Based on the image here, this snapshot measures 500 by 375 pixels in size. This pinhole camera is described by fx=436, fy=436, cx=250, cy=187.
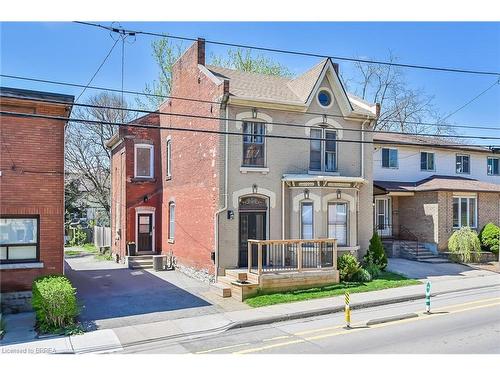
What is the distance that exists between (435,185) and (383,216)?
3378 mm

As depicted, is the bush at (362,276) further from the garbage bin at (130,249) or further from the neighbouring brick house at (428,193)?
the garbage bin at (130,249)

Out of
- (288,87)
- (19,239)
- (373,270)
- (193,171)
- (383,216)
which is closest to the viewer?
(19,239)

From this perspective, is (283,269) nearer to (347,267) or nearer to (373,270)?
(347,267)

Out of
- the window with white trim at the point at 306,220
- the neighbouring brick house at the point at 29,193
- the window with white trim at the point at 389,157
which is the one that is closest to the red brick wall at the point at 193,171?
the window with white trim at the point at 306,220

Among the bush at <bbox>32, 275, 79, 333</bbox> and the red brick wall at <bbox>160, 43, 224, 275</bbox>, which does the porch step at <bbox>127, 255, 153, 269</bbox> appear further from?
the bush at <bbox>32, 275, 79, 333</bbox>

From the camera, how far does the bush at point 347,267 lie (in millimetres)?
17422

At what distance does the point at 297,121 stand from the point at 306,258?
5849 millimetres

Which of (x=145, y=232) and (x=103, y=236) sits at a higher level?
(x=145, y=232)

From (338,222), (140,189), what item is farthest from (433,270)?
(140,189)

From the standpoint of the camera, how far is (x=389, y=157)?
2638 centimetres

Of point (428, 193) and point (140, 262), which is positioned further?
point (428, 193)

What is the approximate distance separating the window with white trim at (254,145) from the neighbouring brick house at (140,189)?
8345 millimetres

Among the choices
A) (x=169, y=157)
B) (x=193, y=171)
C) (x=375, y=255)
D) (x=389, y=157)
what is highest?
(x=389, y=157)

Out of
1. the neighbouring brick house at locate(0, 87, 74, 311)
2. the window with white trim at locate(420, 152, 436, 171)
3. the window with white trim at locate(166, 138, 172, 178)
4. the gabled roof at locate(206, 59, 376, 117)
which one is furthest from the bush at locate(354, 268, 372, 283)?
the window with white trim at locate(420, 152, 436, 171)
